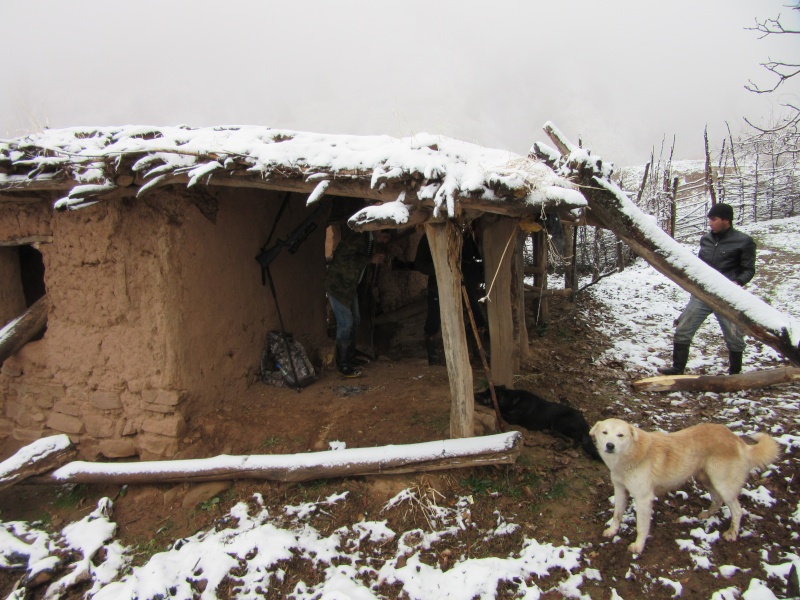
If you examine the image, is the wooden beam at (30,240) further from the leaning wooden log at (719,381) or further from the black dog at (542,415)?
the leaning wooden log at (719,381)

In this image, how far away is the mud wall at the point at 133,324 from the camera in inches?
158

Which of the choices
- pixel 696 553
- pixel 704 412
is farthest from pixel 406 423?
pixel 704 412

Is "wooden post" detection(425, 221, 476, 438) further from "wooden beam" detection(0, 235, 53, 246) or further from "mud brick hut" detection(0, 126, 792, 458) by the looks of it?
"wooden beam" detection(0, 235, 53, 246)

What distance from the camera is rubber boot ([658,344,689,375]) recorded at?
5418mm

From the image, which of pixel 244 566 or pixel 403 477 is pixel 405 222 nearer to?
pixel 403 477

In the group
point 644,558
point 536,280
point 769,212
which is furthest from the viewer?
point 769,212

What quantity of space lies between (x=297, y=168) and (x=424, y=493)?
2.60 meters

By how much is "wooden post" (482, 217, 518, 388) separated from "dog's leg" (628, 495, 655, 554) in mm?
1918

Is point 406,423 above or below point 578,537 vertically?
above

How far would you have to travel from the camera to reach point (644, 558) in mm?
2873

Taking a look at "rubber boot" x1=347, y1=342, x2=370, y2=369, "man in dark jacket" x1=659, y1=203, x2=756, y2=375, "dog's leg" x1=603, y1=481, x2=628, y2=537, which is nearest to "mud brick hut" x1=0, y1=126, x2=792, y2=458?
"rubber boot" x1=347, y1=342, x2=370, y2=369

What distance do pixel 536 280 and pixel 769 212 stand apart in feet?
41.7

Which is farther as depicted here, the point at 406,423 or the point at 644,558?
the point at 406,423

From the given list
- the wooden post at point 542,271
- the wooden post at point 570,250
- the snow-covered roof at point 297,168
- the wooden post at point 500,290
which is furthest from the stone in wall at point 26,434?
the wooden post at point 570,250
